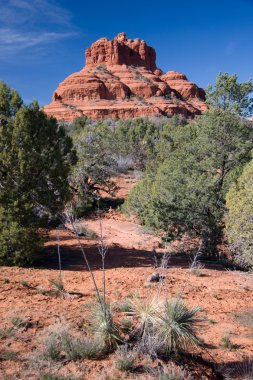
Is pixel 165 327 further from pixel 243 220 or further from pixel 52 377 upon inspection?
pixel 243 220

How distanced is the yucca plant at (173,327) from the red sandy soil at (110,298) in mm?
486

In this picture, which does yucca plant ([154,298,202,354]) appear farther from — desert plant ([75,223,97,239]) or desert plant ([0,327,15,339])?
desert plant ([75,223,97,239])

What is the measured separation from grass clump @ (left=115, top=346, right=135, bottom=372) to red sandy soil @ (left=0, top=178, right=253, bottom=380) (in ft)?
0.41

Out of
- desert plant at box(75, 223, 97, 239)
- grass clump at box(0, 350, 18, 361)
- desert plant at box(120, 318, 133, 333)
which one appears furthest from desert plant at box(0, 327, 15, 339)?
desert plant at box(75, 223, 97, 239)

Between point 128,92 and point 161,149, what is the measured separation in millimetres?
85091

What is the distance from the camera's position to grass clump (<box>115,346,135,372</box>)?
523cm

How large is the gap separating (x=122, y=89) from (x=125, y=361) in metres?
113

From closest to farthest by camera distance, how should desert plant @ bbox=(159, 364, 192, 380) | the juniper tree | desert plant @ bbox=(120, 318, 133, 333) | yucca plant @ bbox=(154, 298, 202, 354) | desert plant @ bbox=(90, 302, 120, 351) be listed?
1. desert plant @ bbox=(159, 364, 192, 380)
2. yucca plant @ bbox=(154, 298, 202, 354)
3. desert plant @ bbox=(90, 302, 120, 351)
4. desert plant @ bbox=(120, 318, 133, 333)
5. the juniper tree

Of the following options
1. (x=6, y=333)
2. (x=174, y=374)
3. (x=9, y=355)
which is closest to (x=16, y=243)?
(x=6, y=333)

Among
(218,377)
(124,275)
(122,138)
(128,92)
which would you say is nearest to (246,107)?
(124,275)

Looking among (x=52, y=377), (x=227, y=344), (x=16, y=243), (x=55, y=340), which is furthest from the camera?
(x=16, y=243)

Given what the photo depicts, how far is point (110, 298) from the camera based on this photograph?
28.8ft

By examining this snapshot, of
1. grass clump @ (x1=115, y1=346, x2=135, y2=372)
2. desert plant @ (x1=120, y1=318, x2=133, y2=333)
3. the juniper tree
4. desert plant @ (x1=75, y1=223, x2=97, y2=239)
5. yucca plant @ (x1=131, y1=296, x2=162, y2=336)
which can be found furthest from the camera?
desert plant @ (x1=75, y1=223, x2=97, y2=239)

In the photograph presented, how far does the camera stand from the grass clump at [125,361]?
523cm
